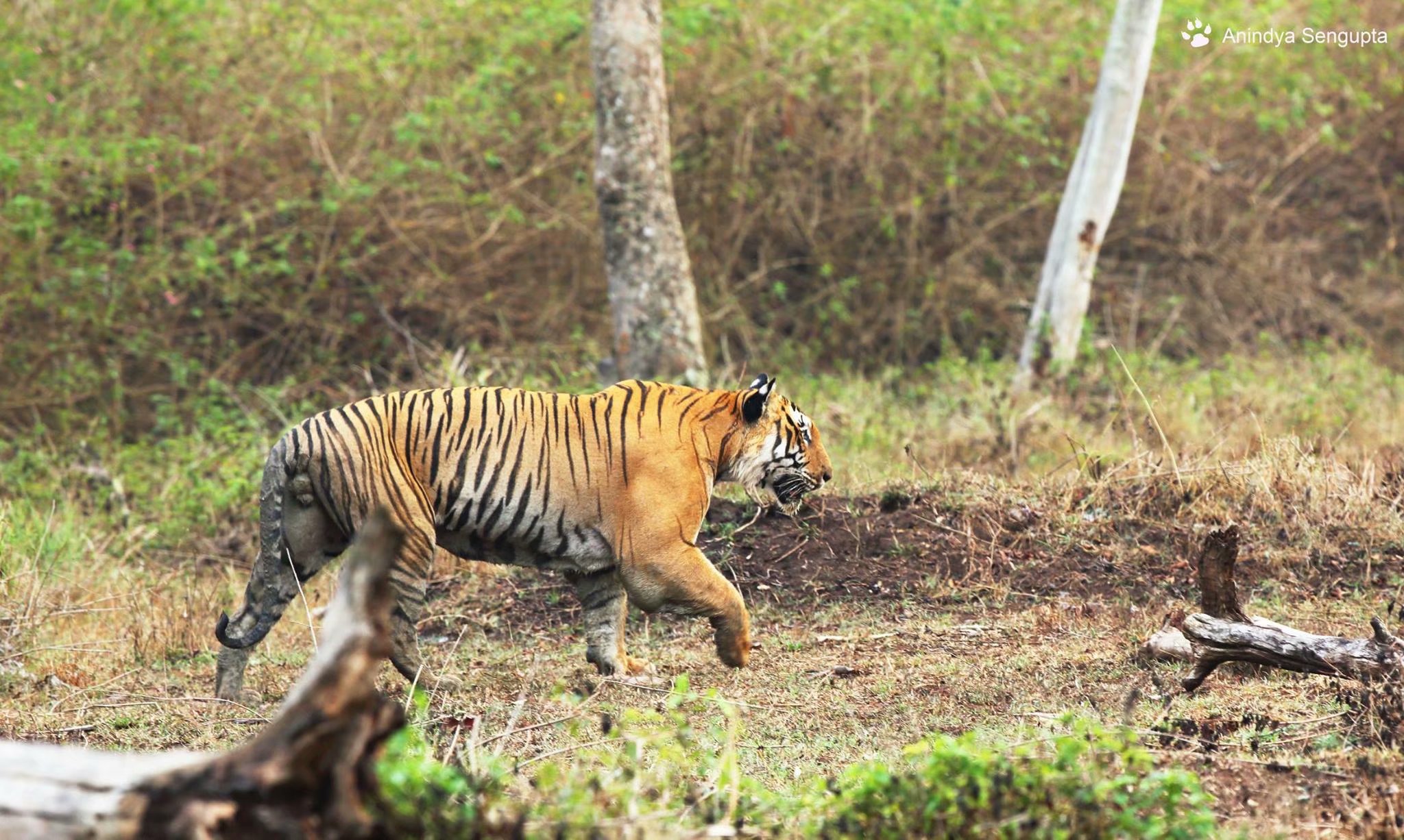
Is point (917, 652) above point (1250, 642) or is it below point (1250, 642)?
below

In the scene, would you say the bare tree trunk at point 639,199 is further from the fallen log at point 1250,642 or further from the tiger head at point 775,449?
the fallen log at point 1250,642

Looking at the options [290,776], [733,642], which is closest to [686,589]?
[733,642]

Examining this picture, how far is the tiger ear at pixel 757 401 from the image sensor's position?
6438mm

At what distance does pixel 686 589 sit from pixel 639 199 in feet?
16.1

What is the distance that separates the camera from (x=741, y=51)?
41.0ft

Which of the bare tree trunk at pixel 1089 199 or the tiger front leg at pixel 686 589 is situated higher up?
the bare tree trunk at pixel 1089 199

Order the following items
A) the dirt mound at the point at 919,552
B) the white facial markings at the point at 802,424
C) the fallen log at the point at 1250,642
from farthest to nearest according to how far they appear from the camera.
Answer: the dirt mound at the point at 919,552, the white facial markings at the point at 802,424, the fallen log at the point at 1250,642

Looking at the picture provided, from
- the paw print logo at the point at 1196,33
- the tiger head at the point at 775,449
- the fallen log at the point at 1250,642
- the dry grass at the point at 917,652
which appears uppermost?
the paw print logo at the point at 1196,33

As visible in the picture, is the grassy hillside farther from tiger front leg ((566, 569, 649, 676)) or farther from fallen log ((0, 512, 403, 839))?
fallen log ((0, 512, 403, 839))

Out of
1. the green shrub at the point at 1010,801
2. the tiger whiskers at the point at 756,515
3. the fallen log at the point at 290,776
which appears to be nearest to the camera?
the fallen log at the point at 290,776

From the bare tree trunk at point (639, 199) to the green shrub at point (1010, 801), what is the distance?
22.1 ft

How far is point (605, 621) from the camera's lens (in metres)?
6.41

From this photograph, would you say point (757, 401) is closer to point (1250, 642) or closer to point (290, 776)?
point (1250, 642)

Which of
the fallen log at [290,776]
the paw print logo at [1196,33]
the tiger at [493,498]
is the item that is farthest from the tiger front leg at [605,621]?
the paw print logo at [1196,33]
